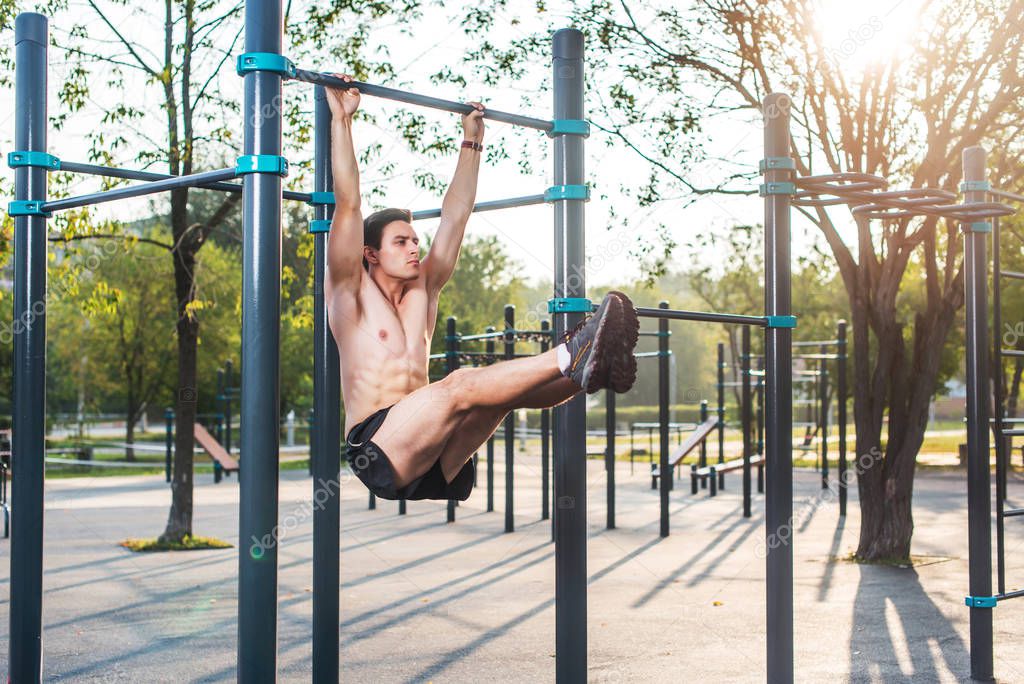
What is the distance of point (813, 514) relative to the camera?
12.6m

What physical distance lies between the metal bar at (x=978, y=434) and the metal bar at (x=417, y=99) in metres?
2.66

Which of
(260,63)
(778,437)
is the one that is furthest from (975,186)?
(260,63)

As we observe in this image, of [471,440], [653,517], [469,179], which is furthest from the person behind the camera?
[653,517]

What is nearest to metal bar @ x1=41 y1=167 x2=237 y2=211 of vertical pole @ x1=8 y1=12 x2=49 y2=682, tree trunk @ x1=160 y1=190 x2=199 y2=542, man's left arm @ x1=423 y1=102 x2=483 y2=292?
vertical pole @ x1=8 y1=12 x2=49 y2=682

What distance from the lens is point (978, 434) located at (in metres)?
5.08

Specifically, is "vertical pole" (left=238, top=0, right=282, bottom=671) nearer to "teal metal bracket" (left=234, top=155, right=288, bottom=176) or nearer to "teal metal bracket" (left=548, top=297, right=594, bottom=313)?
"teal metal bracket" (left=234, top=155, right=288, bottom=176)

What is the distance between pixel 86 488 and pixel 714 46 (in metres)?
12.2

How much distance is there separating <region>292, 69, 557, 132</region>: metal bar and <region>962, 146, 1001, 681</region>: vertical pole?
8.73 ft

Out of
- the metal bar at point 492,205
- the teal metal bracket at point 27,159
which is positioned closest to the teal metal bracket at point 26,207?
the teal metal bracket at point 27,159

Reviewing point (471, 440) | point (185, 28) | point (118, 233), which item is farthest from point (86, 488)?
point (471, 440)

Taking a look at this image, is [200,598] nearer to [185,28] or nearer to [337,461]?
[337,461]

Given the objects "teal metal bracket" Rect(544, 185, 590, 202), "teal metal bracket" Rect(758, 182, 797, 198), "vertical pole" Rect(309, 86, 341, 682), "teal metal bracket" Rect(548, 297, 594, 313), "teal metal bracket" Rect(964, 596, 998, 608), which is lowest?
"teal metal bracket" Rect(964, 596, 998, 608)

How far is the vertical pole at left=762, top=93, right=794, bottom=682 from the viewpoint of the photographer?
417 cm
